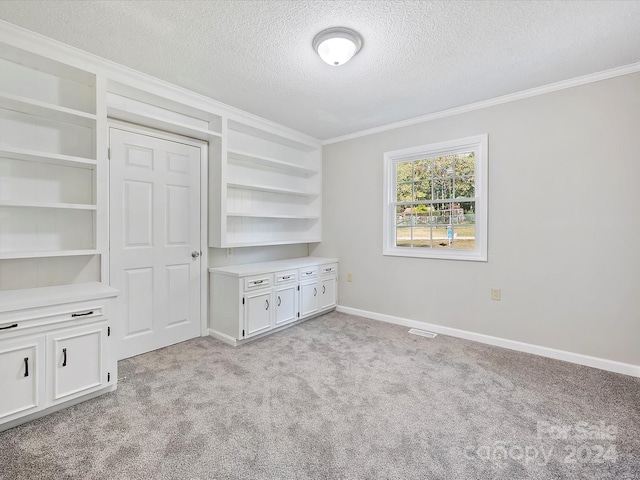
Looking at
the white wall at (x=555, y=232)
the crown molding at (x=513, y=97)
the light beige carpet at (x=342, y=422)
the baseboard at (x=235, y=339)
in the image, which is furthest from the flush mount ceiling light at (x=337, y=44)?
the baseboard at (x=235, y=339)

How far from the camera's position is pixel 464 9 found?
184 centimetres

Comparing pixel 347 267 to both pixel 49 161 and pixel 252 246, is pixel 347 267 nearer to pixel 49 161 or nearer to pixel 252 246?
pixel 252 246

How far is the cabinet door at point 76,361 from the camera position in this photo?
6.28 ft

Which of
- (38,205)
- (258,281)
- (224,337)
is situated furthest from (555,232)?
(38,205)

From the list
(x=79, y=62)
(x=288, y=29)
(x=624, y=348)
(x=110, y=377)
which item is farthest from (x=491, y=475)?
(x=79, y=62)

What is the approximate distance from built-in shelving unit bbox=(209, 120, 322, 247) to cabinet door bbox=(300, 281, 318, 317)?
656 mm

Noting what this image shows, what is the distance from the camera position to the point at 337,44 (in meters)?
2.08

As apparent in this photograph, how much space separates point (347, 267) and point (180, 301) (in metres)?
2.16

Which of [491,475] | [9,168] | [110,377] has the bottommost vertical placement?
[491,475]

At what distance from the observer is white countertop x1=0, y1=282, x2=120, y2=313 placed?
70.9 inches

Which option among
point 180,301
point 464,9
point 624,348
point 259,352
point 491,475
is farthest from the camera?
point 180,301

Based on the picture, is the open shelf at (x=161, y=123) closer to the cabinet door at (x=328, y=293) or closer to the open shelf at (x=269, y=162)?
the open shelf at (x=269, y=162)

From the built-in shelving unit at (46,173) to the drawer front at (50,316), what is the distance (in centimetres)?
41

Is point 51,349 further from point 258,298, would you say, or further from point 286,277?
point 286,277
